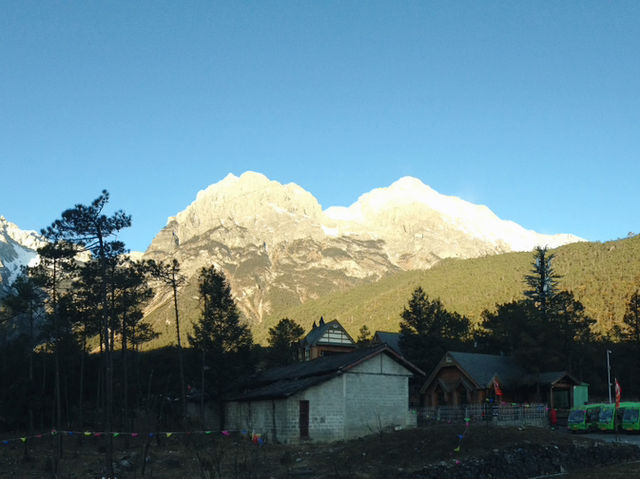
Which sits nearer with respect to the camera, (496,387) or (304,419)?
(304,419)

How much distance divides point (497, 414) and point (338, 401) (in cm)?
1021

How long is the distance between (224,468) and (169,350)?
5060 centimetres

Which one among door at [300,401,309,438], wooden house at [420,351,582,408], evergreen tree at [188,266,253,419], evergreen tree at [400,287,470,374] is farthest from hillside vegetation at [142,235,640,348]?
door at [300,401,309,438]

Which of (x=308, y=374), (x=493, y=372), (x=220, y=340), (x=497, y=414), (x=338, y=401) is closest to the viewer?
(x=338, y=401)

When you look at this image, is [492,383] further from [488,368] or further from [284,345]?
[284,345]

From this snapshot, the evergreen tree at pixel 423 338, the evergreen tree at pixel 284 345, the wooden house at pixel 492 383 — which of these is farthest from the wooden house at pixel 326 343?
the wooden house at pixel 492 383

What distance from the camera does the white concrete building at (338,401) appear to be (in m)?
36.9

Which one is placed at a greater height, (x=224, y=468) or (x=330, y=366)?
(x=330, y=366)

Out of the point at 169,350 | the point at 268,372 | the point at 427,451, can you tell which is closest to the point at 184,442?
the point at 268,372

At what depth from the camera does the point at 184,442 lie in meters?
39.3

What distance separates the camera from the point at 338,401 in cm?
3788

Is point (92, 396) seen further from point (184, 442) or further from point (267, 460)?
point (267, 460)

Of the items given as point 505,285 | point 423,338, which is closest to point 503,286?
point 505,285

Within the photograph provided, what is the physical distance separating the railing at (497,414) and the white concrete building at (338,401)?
3.28 meters
